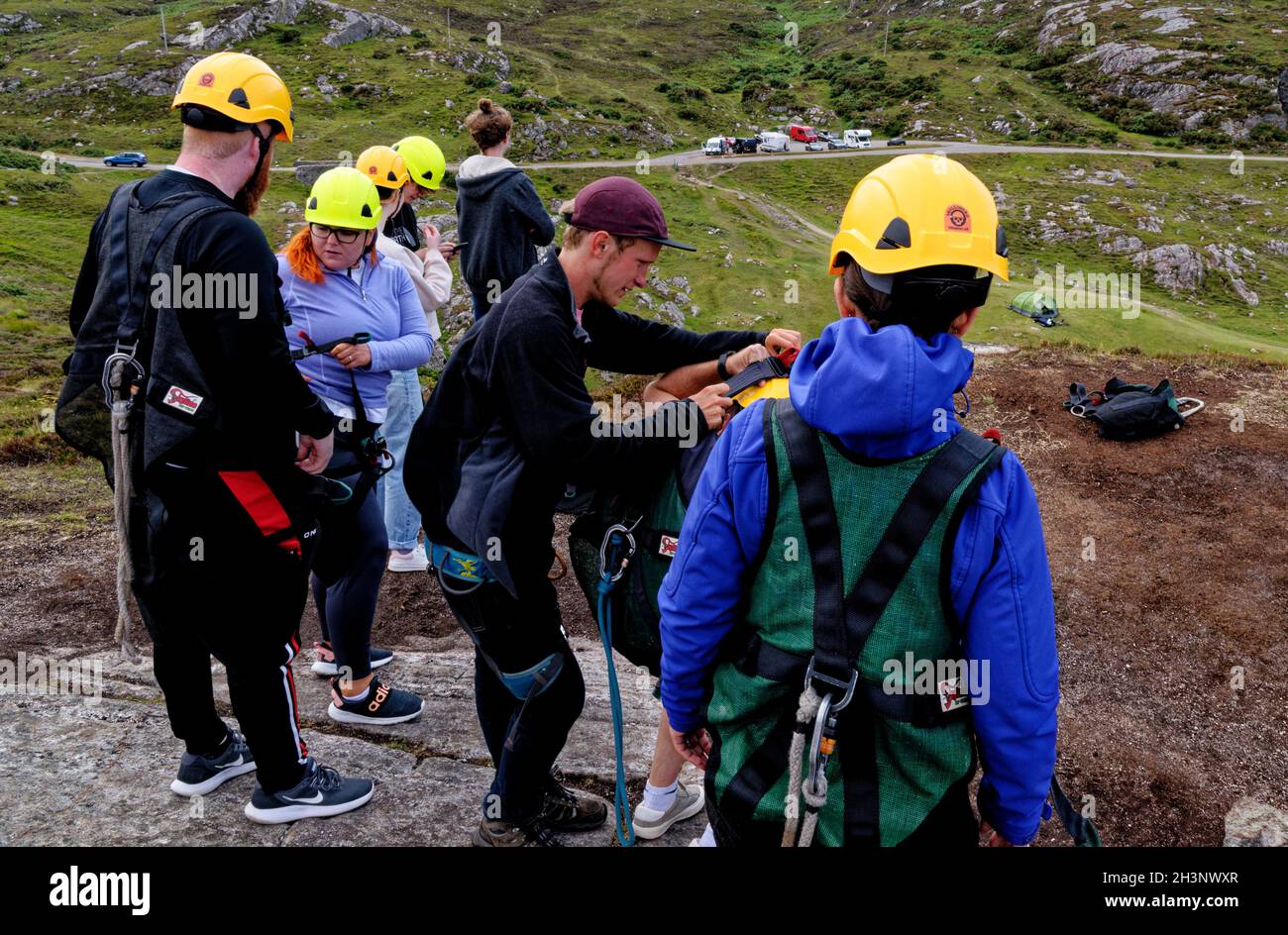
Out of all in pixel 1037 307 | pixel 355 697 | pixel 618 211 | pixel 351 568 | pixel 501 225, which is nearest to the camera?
pixel 618 211

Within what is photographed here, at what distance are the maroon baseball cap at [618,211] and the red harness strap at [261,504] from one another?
188 centimetres

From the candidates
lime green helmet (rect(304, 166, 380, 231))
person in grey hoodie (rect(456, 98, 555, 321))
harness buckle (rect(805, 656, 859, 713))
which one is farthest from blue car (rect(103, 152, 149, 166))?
harness buckle (rect(805, 656, 859, 713))

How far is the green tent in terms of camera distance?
1273 inches

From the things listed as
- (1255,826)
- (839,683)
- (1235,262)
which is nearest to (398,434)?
(839,683)

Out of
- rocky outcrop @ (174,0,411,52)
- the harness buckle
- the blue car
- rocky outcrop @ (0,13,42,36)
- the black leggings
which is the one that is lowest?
the black leggings

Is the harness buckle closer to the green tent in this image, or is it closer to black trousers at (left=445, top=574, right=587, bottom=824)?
black trousers at (left=445, top=574, right=587, bottom=824)

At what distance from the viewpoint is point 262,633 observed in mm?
4008

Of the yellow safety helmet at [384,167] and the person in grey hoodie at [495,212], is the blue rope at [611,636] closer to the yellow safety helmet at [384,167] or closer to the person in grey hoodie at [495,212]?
the person in grey hoodie at [495,212]

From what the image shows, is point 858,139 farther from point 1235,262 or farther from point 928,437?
point 928,437

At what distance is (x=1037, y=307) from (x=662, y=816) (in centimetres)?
3363

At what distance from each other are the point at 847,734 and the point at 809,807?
0.77ft

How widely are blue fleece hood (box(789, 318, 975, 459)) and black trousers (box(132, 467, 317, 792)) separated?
109 inches

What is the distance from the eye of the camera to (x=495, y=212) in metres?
Result: 7.69

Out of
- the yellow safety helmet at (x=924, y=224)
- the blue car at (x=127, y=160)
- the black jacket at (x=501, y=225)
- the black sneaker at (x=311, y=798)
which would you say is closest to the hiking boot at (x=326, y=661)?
the black sneaker at (x=311, y=798)
